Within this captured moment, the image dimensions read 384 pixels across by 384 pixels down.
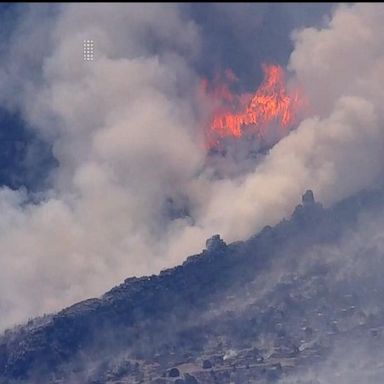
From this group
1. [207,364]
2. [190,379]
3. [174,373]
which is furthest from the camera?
[207,364]

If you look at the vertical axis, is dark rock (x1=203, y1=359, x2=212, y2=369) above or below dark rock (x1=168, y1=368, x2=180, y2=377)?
above

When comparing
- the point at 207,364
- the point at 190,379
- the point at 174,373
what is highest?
the point at 207,364

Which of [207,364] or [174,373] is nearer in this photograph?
[174,373]

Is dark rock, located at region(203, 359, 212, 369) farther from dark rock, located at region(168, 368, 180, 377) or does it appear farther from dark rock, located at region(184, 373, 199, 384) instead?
dark rock, located at region(184, 373, 199, 384)

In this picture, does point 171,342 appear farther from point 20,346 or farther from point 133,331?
point 20,346

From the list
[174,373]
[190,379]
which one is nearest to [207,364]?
[174,373]

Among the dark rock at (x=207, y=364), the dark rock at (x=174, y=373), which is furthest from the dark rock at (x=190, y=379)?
the dark rock at (x=207, y=364)

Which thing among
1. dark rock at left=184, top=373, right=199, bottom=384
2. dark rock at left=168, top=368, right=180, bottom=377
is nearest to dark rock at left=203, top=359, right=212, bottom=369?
dark rock at left=168, top=368, right=180, bottom=377

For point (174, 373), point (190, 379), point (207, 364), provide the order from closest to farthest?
point (190, 379), point (174, 373), point (207, 364)

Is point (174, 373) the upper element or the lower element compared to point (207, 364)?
lower

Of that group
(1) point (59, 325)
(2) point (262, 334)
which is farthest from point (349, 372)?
(1) point (59, 325)

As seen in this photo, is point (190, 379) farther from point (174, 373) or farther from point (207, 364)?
point (207, 364)
